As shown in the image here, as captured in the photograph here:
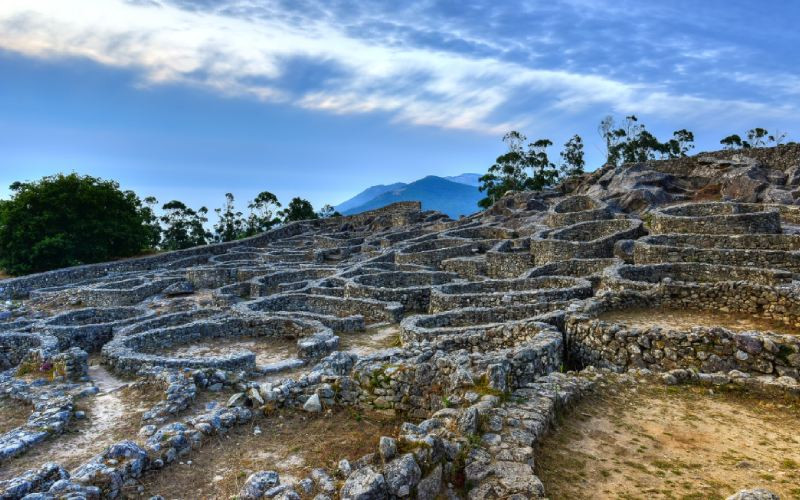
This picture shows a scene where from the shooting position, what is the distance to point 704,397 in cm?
1021

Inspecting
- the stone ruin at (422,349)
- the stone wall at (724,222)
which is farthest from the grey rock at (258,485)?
A: the stone wall at (724,222)

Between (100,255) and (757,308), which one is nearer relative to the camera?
(757,308)

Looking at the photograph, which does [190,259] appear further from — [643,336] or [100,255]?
[643,336]

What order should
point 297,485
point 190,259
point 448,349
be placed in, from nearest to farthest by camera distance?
point 297,485 < point 448,349 < point 190,259

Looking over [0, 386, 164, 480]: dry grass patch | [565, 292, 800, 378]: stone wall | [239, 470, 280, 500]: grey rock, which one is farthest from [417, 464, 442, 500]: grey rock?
[565, 292, 800, 378]: stone wall

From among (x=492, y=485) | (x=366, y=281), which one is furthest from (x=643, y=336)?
(x=366, y=281)

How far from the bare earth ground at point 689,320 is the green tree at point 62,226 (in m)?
51.2

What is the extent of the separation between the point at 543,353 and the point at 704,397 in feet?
10.7

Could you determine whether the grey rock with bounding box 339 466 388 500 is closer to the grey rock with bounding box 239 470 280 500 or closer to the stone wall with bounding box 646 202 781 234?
the grey rock with bounding box 239 470 280 500

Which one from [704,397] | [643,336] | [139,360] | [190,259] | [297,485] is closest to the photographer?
[297,485]

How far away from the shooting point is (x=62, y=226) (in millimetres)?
51000

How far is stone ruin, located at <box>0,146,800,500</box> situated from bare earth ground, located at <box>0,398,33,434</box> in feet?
0.87

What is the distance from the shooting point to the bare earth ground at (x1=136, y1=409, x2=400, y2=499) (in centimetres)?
802

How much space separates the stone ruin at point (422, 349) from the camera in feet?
24.2
